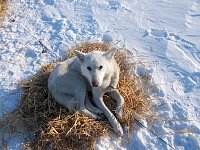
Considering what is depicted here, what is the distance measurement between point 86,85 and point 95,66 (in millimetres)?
478

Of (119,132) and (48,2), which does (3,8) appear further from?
(119,132)

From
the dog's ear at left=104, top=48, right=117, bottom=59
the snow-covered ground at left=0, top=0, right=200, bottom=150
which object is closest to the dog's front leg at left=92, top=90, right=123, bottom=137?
the snow-covered ground at left=0, top=0, right=200, bottom=150

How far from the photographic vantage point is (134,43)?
21.3 ft

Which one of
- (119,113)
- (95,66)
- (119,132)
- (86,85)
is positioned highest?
(95,66)

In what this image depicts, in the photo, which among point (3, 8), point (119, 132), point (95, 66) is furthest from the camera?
point (3, 8)

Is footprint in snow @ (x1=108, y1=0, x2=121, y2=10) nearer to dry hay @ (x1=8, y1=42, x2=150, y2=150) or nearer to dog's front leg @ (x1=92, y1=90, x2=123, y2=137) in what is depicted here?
dry hay @ (x1=8, y1=42, x2=150, y2=150)

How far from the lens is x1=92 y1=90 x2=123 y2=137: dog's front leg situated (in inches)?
195

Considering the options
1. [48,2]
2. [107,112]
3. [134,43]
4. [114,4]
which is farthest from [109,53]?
[48,2]

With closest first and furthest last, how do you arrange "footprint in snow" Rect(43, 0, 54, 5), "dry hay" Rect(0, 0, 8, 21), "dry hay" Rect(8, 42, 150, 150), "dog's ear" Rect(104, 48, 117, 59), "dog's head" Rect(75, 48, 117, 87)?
"dog's head" Rect(75, 48, 117, 87)
"dry hay" Rect(8, 42, 150, 150)
"dog's ear" Rect(104, 48, 117, 59)
"dry hay" Rect(0, 0, 8, 21)
"footprint in snow" Rect(43, 0, 54, 5)

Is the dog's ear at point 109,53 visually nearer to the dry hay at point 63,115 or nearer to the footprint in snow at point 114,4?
the dry hay at point 63,115

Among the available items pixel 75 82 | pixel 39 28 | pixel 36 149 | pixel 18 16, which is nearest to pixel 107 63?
pixel 75 82

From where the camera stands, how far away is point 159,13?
7.11 meters

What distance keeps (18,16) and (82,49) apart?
1.71 m

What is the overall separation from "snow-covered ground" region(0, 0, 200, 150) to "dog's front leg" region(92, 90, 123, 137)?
0.15 metres
